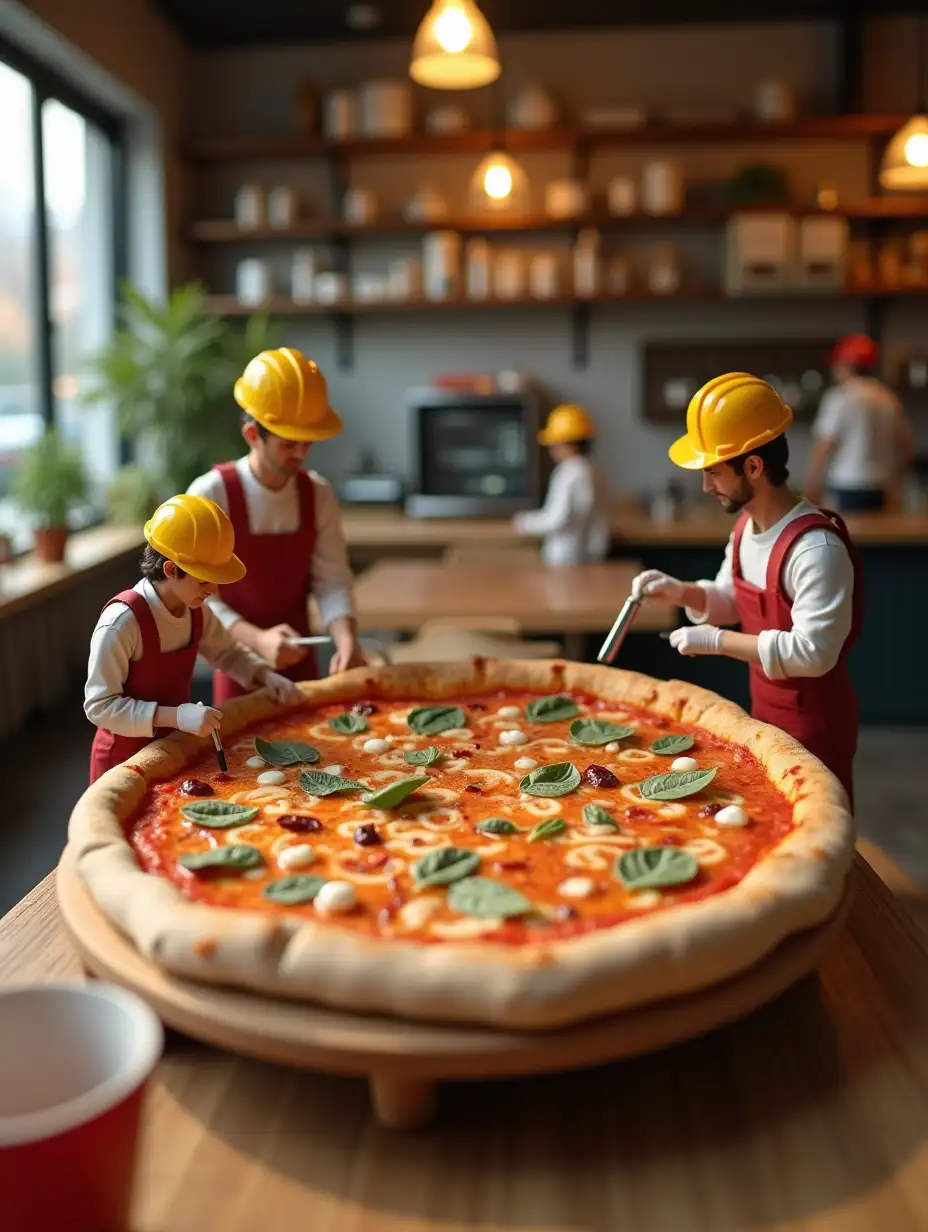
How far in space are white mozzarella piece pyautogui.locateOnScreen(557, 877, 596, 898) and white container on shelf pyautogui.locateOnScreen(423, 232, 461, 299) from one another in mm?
5514

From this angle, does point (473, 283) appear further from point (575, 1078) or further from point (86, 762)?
point (575, 1078)

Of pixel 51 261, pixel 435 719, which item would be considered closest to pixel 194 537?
pixel 435 719

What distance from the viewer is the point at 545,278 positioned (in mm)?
6855

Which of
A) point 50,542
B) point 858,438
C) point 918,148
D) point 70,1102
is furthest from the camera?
point 858,438

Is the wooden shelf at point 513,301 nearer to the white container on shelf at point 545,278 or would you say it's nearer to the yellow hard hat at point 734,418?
the white container on shelf at point 545,278

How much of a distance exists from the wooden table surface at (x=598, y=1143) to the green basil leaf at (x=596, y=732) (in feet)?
2.40

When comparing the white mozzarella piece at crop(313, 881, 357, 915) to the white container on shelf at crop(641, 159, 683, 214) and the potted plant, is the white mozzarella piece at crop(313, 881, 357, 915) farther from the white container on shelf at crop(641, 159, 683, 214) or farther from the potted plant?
the white container on shelf at crop(641, 159, 683, 214)

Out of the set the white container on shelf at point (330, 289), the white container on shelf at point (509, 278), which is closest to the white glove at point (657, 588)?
the white container on shelf at point (509, 278)

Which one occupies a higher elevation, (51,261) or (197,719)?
(51,261)

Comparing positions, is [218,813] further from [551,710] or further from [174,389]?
[174,389]

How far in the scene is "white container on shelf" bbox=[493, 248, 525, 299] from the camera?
22.5ft

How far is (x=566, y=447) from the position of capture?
18.0ft

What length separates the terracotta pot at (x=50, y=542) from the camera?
16.9 feet

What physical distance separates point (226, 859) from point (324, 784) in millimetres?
365
